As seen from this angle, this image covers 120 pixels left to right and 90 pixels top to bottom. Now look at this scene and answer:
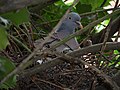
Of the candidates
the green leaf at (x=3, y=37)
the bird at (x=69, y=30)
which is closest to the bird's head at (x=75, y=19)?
the bird at (x=69, y=30)

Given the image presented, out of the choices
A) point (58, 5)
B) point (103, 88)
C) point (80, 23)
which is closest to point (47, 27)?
point (58, 5)

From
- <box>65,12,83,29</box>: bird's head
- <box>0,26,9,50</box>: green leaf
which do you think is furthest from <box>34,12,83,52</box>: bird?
<box>0,26,9,50</box>: green leaf

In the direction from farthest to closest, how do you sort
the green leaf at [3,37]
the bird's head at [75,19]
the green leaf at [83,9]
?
the bird's head at [75,19], the green leaf at [83,9], the green leaf at [3,37]

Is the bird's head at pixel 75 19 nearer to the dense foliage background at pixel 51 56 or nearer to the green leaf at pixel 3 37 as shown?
the dense foliage background at pixel 51 56

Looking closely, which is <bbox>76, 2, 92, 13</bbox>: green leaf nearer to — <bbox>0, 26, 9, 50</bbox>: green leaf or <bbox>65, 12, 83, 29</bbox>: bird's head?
<bbox>65, 12, 83, 29</bbox>: bird's head

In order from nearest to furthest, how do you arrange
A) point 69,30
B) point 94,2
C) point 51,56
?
point 51,56 → point 94,2 → point 69,30

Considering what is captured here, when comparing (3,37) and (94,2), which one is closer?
(3,37)

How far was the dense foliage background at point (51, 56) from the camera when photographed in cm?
43

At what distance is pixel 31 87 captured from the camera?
2.81 feet

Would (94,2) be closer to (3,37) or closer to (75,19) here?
(75,19)

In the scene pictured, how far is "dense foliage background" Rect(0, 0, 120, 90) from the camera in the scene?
1.42 feet

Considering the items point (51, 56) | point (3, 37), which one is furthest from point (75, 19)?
point (3, 37)

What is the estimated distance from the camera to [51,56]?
2.83 ft

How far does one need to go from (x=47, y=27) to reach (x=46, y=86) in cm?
30
